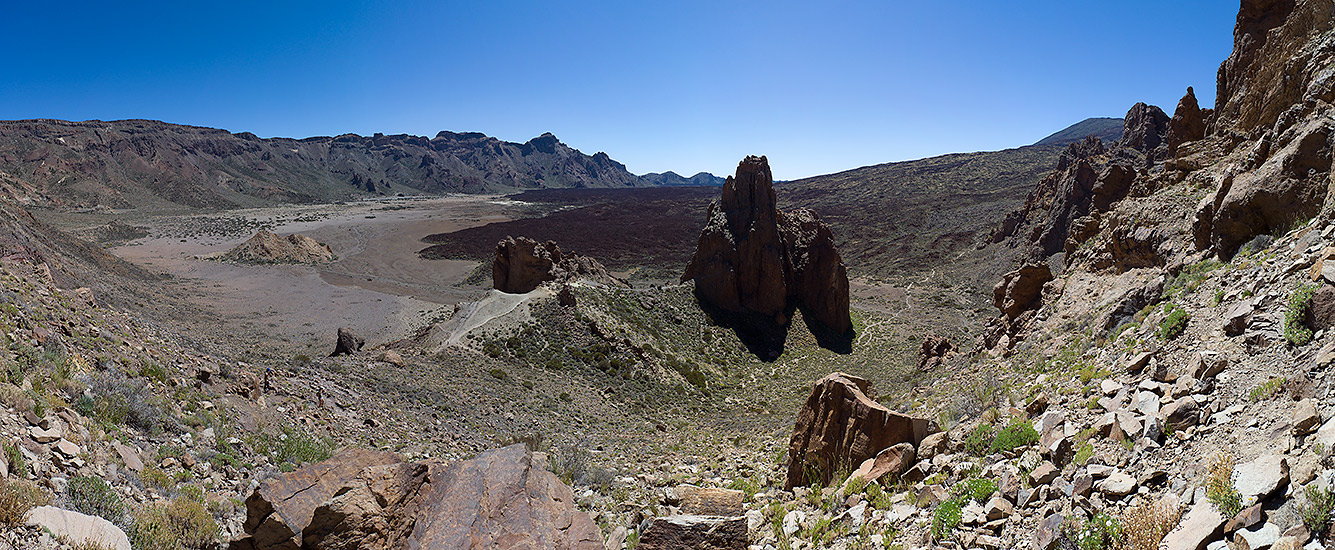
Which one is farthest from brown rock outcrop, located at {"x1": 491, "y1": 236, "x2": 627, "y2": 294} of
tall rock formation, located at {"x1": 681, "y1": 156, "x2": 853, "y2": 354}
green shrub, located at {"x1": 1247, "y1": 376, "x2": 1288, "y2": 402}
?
green shrub, located at {"x1": 1247, "y1": 376, "x2": 1288, "y2": 402}

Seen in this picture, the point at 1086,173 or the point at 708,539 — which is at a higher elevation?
the point at 1086,173

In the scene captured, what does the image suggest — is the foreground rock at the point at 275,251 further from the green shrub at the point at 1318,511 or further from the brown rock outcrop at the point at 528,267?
the green shrub at the point at 1318,511

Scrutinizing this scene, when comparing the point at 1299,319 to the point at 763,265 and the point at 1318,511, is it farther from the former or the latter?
the point at 763,265

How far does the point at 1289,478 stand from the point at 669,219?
13111 cm

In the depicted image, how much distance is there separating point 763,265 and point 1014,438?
31.1 meters

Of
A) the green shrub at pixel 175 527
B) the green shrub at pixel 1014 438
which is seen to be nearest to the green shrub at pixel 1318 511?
the green shrub at pixel 1014 438

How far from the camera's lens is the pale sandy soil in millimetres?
41625

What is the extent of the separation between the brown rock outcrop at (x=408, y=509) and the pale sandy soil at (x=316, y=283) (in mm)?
29038

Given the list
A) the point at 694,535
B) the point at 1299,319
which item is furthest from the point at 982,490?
the point at 1299,319

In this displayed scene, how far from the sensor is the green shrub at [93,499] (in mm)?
6109

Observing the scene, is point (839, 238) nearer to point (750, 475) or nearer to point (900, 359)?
point (900, 359)

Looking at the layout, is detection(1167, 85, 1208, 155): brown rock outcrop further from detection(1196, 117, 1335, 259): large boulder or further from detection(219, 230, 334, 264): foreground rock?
detection(219, 230, 334, 264): foreground rock

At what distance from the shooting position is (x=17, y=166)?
406 feet

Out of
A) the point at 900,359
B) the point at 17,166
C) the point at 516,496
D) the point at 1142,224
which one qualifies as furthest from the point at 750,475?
the point at 17,166
